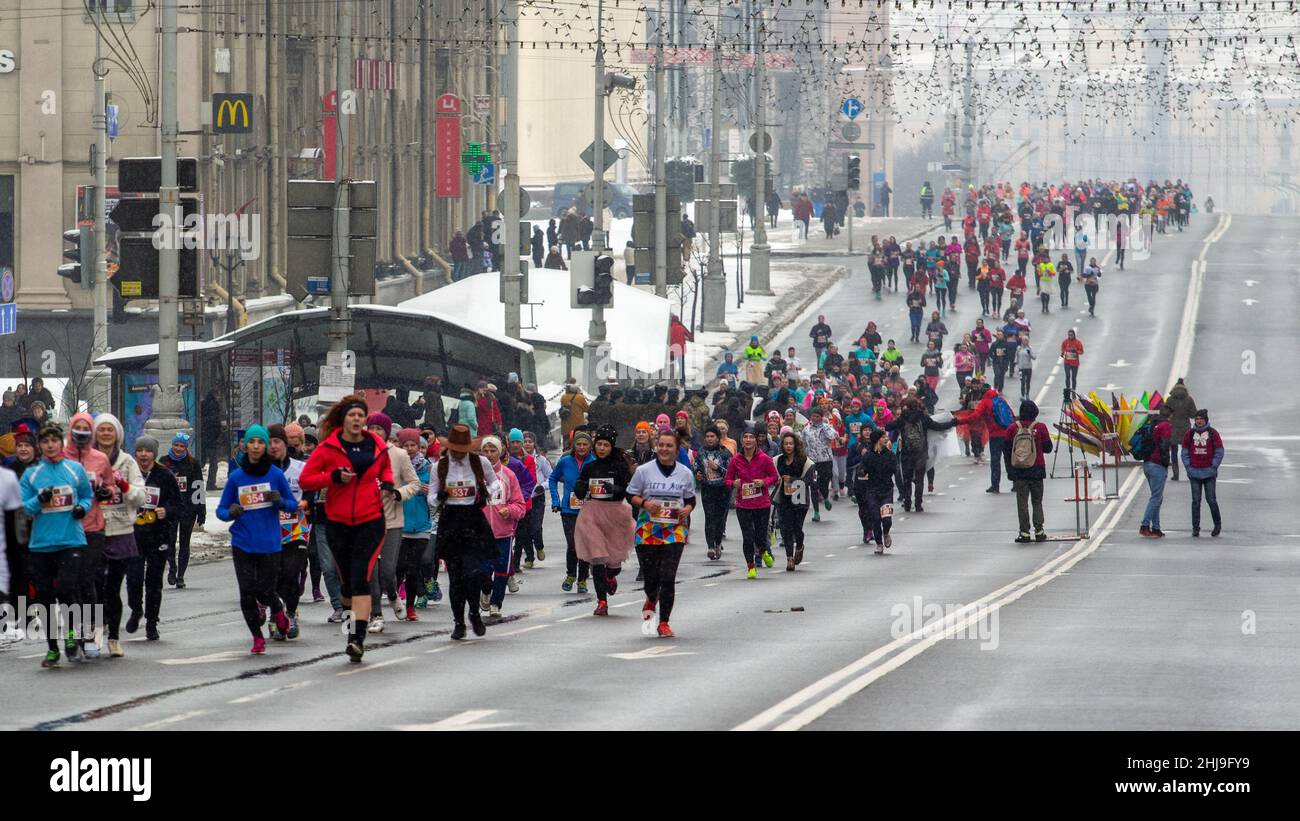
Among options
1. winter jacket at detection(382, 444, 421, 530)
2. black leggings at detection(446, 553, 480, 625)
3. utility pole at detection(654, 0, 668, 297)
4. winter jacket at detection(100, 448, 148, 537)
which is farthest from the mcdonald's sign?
winter jacket at detection(100, 448, 148, 537)

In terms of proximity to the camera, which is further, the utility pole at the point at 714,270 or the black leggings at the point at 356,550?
the utility pole at the point at 714,270

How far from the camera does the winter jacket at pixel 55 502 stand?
1455 cm

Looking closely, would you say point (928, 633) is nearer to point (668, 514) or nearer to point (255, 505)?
point (668, 514)

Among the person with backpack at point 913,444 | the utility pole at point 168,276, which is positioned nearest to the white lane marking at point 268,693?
the utility pole at point 168,276

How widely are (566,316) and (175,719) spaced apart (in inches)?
1436

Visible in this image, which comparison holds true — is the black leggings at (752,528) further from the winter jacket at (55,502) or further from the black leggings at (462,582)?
the winter jacket at (55,502)

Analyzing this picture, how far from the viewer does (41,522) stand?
47.9ft

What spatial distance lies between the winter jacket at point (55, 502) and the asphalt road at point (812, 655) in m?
0.80

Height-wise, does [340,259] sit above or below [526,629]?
above

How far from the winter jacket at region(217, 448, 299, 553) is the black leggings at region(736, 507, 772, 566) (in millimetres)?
8324

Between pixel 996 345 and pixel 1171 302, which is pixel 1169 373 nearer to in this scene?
pixel 996 345

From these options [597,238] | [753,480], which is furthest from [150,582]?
[597,238]

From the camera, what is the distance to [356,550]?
14.6 meters
